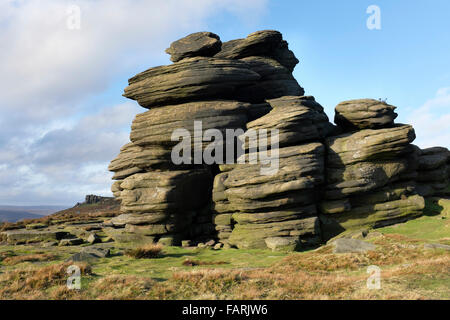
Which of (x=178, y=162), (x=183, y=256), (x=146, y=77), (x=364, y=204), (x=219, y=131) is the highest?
(x=146, y=77)

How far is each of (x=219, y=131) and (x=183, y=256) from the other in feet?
48.0

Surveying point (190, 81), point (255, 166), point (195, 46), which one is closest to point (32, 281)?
point (255, 166)

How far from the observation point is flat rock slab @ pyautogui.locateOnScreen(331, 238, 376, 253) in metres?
20.9

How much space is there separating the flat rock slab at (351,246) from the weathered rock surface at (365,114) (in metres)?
18.5

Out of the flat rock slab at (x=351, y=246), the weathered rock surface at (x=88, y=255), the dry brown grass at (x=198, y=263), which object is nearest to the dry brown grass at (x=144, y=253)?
the weathered rock surface at (x=88, y=255)

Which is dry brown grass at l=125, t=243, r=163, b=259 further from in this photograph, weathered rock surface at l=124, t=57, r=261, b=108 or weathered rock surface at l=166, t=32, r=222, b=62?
weathered rock surface at l=166, t=32, r=222, b=62

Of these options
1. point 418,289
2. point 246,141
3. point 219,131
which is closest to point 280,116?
point 246,141
